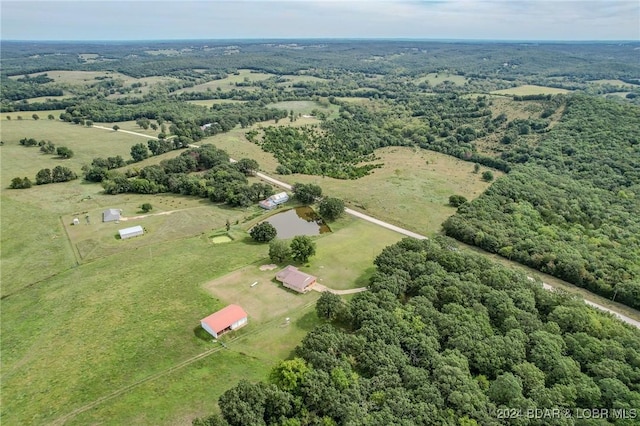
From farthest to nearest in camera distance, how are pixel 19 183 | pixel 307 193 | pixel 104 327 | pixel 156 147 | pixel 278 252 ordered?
pixel 156 147, pixel 19 183, pixel 307 193, pixel 278 252, pixel 104 327

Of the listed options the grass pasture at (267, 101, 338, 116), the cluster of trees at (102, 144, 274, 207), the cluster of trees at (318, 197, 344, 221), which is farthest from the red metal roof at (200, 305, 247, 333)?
the grass pasture at (267, 101, 338, 116)

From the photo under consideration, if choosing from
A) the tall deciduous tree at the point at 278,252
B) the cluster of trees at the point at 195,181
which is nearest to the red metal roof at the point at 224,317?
the tall deciduous tree at the point at 278,252

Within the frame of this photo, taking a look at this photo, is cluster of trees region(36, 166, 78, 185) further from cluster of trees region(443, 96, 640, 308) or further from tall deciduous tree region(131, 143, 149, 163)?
cluster of trees region(443, 96, 640, 308)

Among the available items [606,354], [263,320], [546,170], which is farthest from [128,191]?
[546,170]

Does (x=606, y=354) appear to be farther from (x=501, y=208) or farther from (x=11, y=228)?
(x=11, y=228)

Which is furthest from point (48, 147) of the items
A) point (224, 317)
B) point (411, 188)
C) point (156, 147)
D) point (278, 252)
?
point (411, 188)

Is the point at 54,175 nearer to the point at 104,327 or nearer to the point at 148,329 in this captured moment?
the point at 104,327
